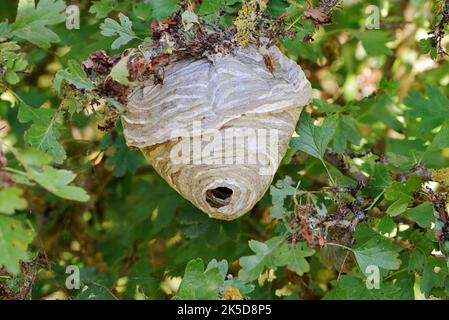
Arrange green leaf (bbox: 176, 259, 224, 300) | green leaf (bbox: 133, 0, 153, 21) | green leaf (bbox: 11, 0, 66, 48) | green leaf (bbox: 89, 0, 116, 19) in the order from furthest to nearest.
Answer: green leaf (bbox: 133, 0, 153, 21)
green leaf (bbox: 89, 0, 116, 19)
green leaf (bbox: 11, 0, 66, 48)
green leaf (bbox: 176, 259, 224, 300)

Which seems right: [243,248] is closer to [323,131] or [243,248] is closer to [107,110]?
[323,131]

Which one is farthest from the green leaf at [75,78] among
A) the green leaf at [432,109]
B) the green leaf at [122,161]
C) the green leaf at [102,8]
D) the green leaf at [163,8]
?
the green leaf at [432,109]

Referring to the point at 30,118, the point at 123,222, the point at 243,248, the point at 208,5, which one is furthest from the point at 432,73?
the point at 30,118

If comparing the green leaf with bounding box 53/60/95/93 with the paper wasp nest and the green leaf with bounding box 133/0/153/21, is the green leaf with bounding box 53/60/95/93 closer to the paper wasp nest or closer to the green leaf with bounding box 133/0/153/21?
the paper wasp nest

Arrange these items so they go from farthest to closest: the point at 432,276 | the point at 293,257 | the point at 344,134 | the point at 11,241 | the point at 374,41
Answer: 1. the point at 374,41
2. the point at 344,134
3. the point at 432,276
4. the point at 293,257
5. the point at 11,241

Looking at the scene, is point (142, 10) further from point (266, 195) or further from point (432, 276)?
point (432, 276)

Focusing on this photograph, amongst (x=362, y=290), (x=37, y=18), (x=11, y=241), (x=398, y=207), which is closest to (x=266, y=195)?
(x=362, y=290)

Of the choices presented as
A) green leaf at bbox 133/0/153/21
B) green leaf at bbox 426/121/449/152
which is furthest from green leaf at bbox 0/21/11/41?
green leaf at bbox 426/121/449/152
